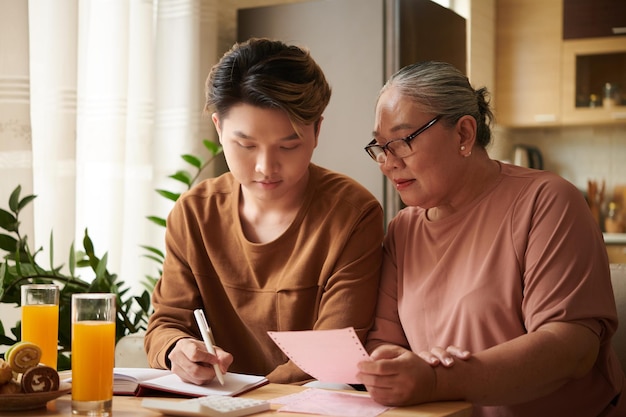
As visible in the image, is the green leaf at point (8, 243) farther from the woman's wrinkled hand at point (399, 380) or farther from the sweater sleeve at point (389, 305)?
the woman's wrinkled hand at point (399, 380)

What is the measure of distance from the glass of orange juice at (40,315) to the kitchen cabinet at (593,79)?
13.8ft

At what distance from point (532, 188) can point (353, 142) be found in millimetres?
1654

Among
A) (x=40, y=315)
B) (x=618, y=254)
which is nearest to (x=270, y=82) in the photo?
(x=40, y=315)

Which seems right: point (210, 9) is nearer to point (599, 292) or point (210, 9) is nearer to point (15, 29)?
point (15, 29)

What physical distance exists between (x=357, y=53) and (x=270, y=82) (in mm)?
1550

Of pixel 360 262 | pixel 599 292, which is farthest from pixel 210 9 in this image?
pixel 599 292

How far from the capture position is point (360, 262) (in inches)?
73.3

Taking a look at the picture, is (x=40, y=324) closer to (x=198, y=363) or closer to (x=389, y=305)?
(x=198, y=363)

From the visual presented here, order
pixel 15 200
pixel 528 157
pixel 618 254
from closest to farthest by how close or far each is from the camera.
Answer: pixel 15 200 → pixel 618 254 → pixel 528 157

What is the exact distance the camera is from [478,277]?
167 centimetres

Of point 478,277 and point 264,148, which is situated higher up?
point 264,148

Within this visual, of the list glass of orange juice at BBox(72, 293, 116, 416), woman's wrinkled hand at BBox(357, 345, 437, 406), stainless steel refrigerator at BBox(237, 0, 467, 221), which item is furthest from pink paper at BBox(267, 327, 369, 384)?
stainless steel refrigerator at BBox(237, 0, 467, 221)

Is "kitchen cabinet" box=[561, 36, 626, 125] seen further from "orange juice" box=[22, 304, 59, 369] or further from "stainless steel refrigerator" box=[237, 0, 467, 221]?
"orange juice" box=[22, 304, 59, 369]

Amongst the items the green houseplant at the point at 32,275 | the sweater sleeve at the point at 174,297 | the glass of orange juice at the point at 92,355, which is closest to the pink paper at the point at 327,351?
the glass of orange juice at the point at 92,355
